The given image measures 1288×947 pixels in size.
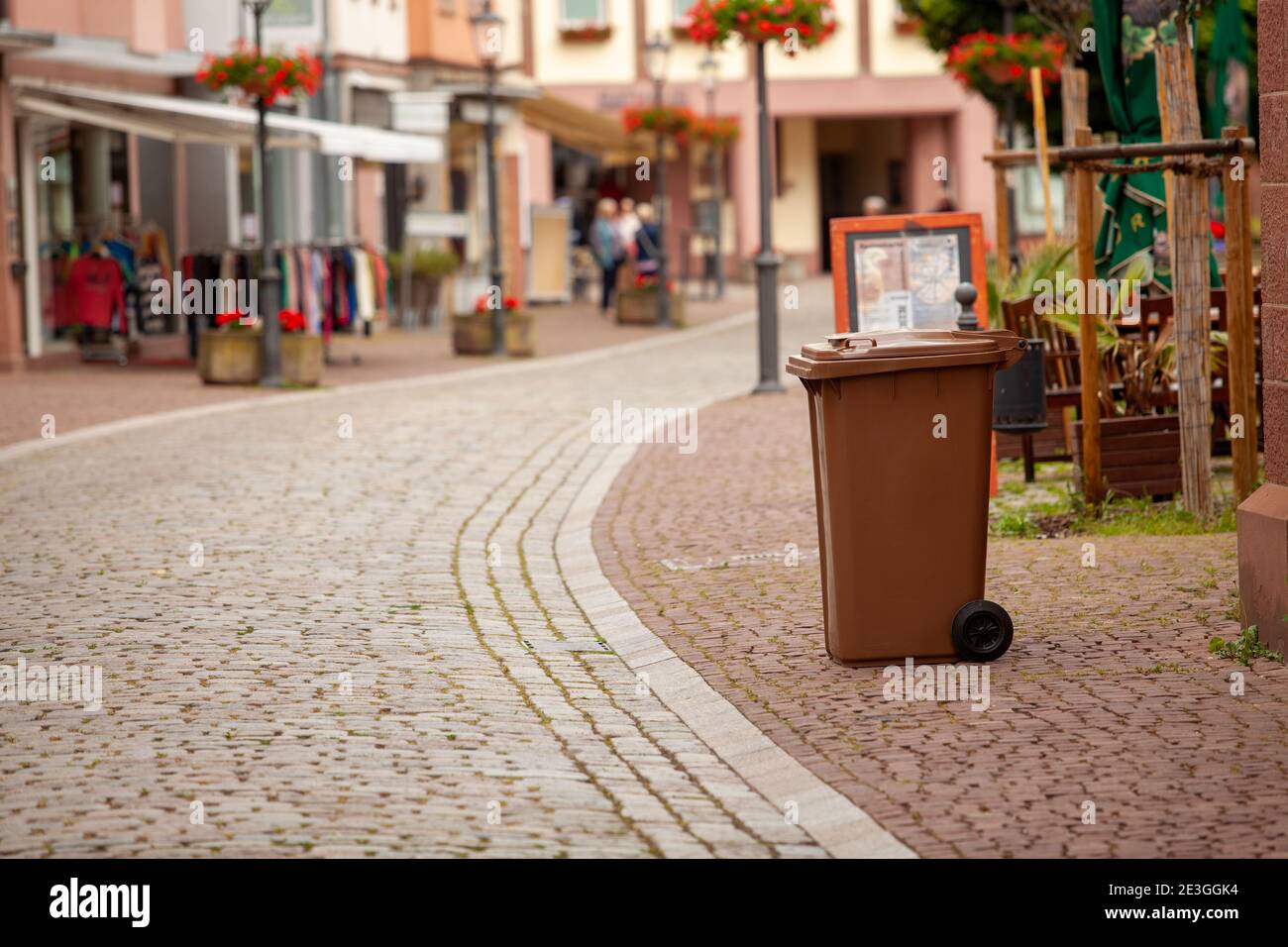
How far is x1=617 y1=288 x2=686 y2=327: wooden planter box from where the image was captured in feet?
105

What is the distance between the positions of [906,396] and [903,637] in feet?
2.67

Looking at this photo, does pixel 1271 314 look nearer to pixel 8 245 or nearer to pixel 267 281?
pixel 267 281

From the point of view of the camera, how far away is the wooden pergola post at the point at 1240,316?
33.2 ft

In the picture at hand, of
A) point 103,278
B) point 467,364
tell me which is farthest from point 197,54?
point 467,364

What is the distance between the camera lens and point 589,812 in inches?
229

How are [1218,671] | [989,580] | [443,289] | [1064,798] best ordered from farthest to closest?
[443,289]
[989,580]
[1218,671]
[1064,798]

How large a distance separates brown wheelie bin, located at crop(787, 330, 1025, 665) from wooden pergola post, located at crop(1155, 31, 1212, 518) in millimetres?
3044

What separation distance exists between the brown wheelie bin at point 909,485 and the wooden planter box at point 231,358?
14172 mm

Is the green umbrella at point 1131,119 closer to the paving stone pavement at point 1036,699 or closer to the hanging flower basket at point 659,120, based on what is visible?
the paving stone pavement at point 1036,699

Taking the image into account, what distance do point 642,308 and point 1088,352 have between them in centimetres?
2183

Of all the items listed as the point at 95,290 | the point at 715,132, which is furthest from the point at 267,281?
the point at 715,132

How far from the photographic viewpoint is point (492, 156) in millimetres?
25734
